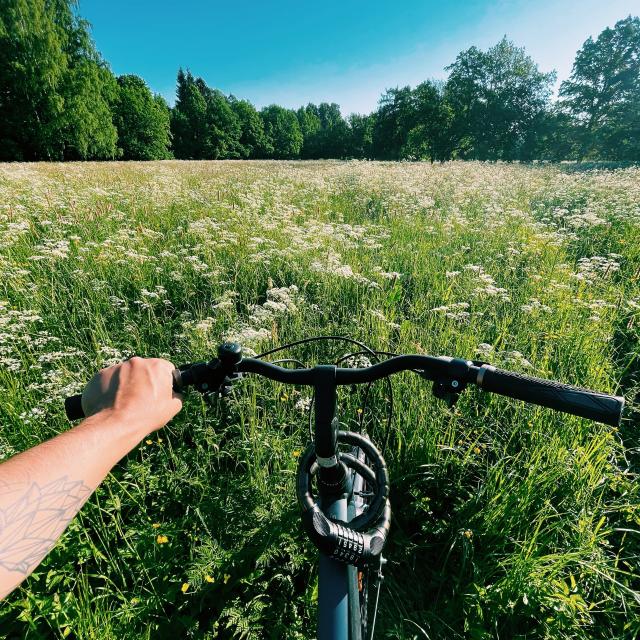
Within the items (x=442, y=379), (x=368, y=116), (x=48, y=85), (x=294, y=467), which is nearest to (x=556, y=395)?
(x=442, y=379)

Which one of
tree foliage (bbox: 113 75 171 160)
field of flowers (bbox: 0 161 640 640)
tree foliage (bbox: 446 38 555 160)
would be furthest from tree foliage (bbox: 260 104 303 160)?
field of flowers (bbox: 0 161 640 640)

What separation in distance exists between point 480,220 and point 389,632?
6453 mm

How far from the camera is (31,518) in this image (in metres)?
0.73

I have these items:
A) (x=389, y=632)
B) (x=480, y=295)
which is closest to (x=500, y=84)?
(x=480, y=295)

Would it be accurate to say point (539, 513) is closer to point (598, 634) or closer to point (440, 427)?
point (598, 634)

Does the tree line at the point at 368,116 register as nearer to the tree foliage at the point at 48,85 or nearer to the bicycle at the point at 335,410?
the tree foliage at the point at 48,85

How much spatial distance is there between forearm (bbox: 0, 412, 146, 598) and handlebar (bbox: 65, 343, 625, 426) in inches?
8.6

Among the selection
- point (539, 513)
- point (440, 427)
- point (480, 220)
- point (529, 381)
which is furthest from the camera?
point (480, 220)

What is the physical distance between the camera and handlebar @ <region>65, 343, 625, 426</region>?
82cm

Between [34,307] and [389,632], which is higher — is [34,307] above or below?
above

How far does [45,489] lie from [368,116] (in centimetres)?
8882

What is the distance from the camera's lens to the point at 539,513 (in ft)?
6.30

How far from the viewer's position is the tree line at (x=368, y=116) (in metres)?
35.7

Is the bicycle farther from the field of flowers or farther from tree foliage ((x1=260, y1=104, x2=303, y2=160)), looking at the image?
tree foliage ((x1=260, y1=104, x2=303, y2=160))
